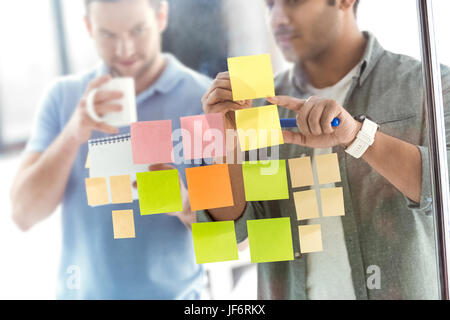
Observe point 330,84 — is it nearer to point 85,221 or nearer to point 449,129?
point 449,129

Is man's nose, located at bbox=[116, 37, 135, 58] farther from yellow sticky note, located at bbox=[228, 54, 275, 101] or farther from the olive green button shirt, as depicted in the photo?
the olive green button shirt

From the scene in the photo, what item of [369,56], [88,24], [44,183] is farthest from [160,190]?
[369,56]

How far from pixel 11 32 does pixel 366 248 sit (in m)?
1.00

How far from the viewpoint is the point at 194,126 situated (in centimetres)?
91

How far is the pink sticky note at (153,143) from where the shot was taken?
91 cm

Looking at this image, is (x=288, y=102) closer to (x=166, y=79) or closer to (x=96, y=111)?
(x=166, y=79)

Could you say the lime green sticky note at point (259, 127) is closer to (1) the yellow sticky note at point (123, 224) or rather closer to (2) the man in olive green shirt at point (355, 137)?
(2) the man in olive green shirt at point (355, 137)

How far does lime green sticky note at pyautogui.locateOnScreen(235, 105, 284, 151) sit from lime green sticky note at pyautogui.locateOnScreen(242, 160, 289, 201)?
44 millimetres

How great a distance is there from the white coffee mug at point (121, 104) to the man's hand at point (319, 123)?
0.33 meters

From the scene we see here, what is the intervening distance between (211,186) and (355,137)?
0.33 meters

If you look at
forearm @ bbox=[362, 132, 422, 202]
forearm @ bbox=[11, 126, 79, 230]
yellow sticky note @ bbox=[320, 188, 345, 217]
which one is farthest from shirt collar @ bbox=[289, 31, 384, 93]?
forearm @ bbox=[11, 126, 79, 230]

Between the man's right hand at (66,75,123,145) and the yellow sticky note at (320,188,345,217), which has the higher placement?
the man's right hand at (66,75,123,145)

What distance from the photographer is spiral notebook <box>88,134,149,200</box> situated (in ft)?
3.07

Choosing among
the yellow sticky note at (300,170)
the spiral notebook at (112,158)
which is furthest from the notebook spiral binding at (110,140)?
the yellow sticky note at (300,170)
